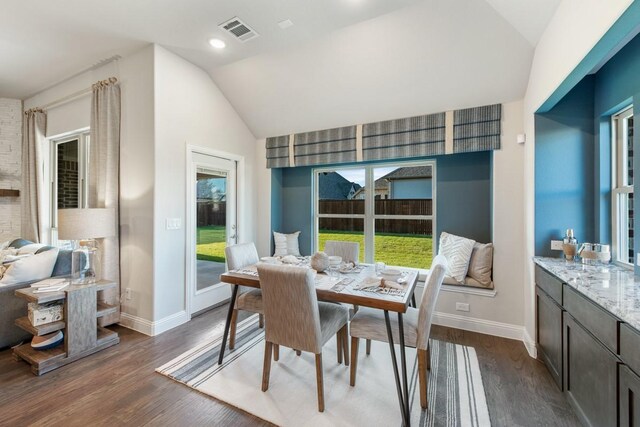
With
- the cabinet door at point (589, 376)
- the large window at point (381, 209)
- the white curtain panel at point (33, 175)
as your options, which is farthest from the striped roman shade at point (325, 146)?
the white curtain panel at point (33, 175)

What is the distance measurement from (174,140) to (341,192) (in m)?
2.33

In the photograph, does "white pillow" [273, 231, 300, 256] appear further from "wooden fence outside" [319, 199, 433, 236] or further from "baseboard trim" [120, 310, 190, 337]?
"baseboard trim" [120, 310, 190, 337]

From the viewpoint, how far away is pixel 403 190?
3.79 meters

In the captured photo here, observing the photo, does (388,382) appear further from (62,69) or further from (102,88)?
(62,69)

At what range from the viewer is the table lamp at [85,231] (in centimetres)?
254

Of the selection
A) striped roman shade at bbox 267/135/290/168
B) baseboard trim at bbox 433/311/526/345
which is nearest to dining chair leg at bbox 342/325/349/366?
baseboard trim at bbox 433/311/526/345

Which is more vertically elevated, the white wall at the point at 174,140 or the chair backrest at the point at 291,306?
the white wall at the point at 174,140

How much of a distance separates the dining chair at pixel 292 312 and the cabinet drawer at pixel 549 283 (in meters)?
1.63

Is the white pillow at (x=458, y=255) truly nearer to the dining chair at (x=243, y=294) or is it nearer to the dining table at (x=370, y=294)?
the dining table at (x=370, y=294)

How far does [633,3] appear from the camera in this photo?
1164mm

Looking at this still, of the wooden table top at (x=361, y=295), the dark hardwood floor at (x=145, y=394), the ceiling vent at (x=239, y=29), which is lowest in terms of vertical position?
the dark hardwood floor at (x=145, y=394)

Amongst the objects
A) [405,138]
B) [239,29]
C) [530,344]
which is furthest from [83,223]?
[530,344]

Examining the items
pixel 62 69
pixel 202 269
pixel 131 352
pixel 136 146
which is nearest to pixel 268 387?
pixel 131 352

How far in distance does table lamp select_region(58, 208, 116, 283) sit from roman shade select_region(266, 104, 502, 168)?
221 centimetres
